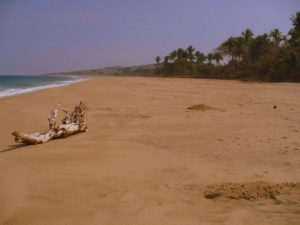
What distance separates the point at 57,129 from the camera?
5.00 meters

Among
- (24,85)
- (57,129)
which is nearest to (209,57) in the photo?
(24,85)

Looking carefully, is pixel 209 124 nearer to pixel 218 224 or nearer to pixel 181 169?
pixel 181 169

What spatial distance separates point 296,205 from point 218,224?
0.76 metres

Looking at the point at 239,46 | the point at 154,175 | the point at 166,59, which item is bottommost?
the point at 154,175

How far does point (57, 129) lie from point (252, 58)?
5407 cm

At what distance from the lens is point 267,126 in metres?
5.47

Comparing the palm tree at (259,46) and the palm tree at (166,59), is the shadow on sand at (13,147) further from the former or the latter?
the palm tree at (166,59)

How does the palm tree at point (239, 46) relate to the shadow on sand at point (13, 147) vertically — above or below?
above

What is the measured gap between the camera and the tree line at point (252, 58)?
32.7m

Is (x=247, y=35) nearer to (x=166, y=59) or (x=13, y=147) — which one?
(x=166, y=59)

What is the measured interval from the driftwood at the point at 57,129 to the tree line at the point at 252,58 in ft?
98.1

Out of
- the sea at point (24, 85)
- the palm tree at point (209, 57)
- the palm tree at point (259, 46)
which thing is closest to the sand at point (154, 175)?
the sea at point (24, 85)

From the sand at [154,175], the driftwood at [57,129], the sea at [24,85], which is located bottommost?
the sand at [154,175]

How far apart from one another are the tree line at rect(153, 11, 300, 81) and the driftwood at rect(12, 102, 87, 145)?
29.9 meters
